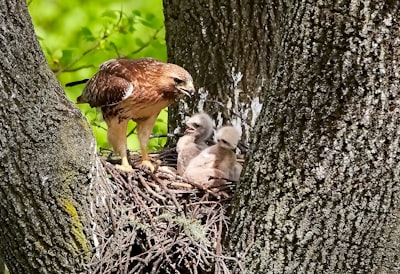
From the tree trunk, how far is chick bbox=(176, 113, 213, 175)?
996 mm

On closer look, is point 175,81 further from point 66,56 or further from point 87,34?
point 87,34

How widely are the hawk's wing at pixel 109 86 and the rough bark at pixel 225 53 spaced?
0.41 m

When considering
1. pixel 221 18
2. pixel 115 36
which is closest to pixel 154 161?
pixel 221 18

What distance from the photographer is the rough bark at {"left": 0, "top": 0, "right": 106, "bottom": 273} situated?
2.83 m

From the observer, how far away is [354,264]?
2904 mm

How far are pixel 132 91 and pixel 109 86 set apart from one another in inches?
4.7

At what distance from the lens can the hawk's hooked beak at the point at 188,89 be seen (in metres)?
4.05

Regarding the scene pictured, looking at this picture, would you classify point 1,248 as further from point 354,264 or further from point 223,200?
point 354,264

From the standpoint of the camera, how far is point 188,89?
4.06 m

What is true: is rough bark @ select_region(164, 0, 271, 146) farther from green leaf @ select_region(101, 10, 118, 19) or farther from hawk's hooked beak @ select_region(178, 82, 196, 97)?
green leaf @ select_region(101, 10, 118, 19)

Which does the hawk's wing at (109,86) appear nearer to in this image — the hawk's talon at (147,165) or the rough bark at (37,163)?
the hawk's talon at (147,165)

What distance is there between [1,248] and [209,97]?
1.58m

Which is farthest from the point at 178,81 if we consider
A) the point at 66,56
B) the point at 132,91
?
the point at 66,56

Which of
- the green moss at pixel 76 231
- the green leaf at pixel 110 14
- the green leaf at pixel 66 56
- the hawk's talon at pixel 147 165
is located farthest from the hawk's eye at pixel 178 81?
the green leaf at pixel 110 14
